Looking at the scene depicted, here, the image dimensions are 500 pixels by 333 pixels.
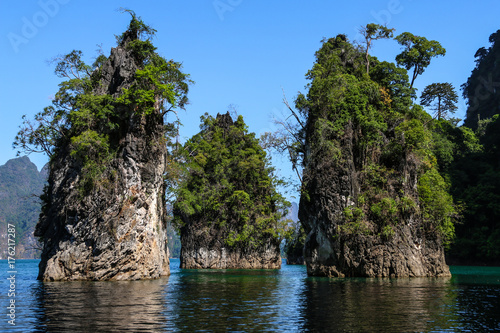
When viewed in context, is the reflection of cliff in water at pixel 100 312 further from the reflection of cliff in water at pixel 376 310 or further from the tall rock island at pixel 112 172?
the tall rock island at pixel 112 172

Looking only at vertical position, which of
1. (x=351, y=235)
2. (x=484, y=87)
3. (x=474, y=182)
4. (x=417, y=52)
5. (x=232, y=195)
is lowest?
(x=351, y=235)

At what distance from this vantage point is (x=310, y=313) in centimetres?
1571

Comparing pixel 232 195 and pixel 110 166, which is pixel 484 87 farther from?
pixel 110 166

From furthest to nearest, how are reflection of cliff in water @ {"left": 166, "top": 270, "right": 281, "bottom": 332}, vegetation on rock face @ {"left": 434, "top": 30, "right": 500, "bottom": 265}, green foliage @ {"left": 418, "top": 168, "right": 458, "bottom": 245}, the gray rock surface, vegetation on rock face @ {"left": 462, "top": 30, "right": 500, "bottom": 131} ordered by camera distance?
vegetation on rock face @ {"left": 462, "top": 30, "right": 500, "bottom": 131}
vegetation on rock face @ {"left": 434, "top": 30, "right": 500, "bottom": 265}
green foliage @ {"left": 418, "top": 168, "right": 458, "bottom": 245}
the gray rock surface
reflection of cliff in water @ {"left": 166, "top": 270, "right": 281, "bottom": 332}

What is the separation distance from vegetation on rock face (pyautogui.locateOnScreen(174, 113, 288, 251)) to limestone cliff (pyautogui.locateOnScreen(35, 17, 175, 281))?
2870 centimetres

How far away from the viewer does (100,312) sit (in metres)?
15.6

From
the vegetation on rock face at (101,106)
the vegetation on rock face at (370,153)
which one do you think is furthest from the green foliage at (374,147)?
the vegetation on rock face at (101,106)

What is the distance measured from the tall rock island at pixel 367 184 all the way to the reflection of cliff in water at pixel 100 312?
19.1 m

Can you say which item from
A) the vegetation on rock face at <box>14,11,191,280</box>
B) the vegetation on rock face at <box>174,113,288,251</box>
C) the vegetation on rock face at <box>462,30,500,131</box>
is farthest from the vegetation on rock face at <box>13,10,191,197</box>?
the vegetation on rock face at <box>462,30,500,131</box>

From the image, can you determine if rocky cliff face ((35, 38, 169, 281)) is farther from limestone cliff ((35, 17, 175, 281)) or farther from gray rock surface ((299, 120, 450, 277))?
gray rock surface ((299, 120, 450, 277))

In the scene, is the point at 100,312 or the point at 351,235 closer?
the point at 100,312

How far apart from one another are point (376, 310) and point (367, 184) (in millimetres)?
23067

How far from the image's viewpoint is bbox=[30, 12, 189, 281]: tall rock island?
1328 inches

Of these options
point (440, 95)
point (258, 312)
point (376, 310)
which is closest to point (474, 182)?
point (440, 95)
